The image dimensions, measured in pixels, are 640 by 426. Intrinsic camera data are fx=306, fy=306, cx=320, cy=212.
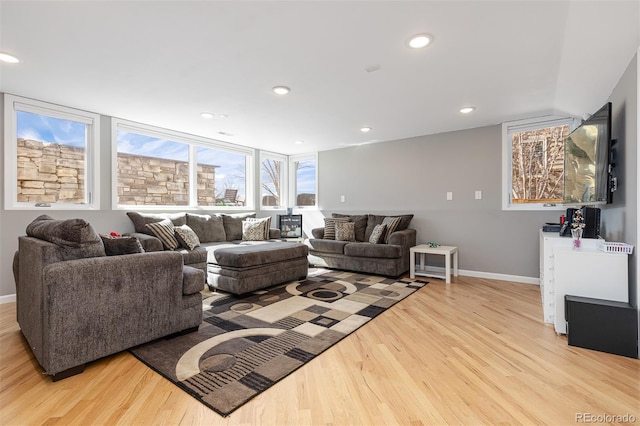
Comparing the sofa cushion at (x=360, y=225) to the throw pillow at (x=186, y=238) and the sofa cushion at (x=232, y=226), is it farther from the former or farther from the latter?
the throw pillow at (x=186, y=238)

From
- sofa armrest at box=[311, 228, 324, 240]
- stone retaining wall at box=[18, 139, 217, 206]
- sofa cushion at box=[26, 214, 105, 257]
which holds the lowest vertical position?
sofa armrest at box=[311, 228, 324, 240]

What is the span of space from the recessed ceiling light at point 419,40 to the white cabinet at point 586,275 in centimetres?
191

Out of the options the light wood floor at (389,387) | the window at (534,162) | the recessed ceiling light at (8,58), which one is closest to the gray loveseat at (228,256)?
the light wood floor at (389,387)

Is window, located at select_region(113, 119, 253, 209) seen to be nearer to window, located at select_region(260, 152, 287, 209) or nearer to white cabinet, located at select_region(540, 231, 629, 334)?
window, located at select_region(260, 152, 287, 209)

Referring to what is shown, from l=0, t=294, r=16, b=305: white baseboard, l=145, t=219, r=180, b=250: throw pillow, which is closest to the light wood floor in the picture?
l=0, t=294, r=16, b=305: white baseboard

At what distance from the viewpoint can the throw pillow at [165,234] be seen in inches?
154

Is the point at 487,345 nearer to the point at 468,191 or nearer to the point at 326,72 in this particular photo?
the point at 326,72

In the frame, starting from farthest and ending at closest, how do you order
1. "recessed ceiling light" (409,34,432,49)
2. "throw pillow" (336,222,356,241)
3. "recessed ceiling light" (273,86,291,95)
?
"throw pillow" (336,222,356,241)
"recessed ceiling light" (273,86,291,95)
"recessed ceiling light" (409,34,432,49)

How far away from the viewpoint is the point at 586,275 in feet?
7.69

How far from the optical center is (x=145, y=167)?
450 cm

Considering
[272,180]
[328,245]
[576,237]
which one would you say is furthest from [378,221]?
[576,237]

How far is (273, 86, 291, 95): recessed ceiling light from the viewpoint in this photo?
305cm

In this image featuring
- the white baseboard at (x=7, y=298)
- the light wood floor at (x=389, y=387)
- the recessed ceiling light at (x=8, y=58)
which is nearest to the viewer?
the light wood floor at (x=389, y=387)

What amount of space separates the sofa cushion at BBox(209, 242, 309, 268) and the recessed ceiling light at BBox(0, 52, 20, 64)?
94.6 inches
